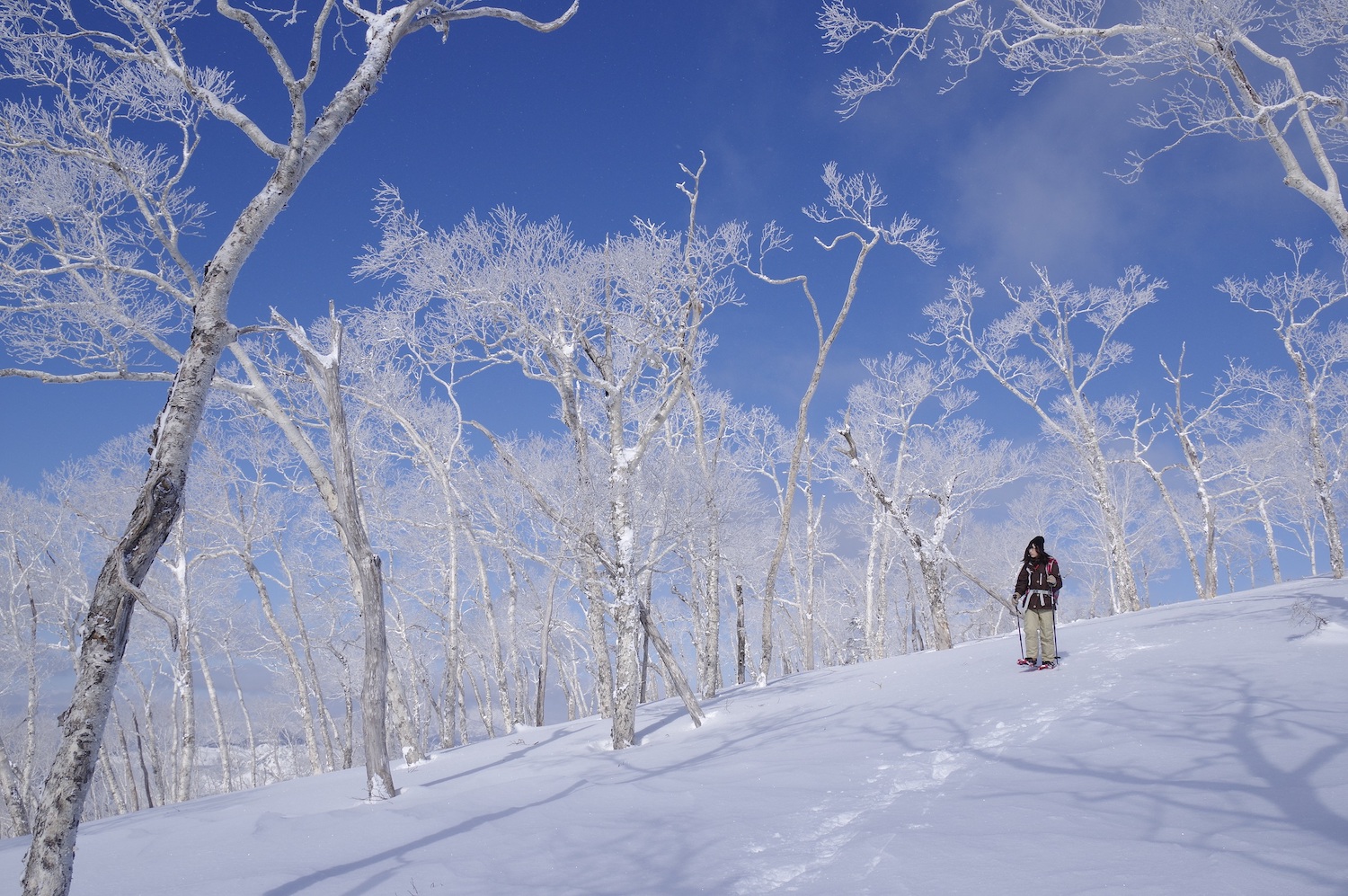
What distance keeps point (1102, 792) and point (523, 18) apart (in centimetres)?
730

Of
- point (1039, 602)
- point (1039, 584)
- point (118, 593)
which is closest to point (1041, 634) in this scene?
point (1039, 602)

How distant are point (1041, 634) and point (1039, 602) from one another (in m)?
0.44

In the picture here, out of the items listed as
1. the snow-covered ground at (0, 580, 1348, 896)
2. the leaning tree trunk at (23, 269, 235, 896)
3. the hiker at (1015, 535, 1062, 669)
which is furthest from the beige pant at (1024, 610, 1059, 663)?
the leaning tree trunk at (23, 269, 235, 896)

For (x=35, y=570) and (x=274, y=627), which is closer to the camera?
(x=274, y=627)

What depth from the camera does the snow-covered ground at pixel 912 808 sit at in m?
3.45

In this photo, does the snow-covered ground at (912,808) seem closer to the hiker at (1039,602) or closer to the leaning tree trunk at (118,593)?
the hiker at (1039,602)

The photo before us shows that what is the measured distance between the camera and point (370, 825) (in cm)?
622

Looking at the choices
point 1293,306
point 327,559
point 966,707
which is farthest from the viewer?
point 327,559

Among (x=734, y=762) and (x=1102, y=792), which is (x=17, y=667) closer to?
(x=734, y=762)

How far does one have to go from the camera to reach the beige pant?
9117 mm

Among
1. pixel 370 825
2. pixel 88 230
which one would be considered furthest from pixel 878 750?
pixel 88 230

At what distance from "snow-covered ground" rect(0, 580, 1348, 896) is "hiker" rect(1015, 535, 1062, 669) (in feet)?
1.27

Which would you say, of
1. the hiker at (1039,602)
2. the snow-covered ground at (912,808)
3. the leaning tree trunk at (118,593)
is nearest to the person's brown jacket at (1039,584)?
the hiker at (1039,602)

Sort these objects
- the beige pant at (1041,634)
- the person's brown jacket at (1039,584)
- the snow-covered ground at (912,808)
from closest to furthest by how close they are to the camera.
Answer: the snow-covered ground at (912,808)
the beige pant at (1041,634)
the person's brown jacket at (1039,584)
